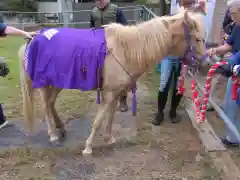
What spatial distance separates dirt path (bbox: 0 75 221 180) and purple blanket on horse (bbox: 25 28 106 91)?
81 centimetres

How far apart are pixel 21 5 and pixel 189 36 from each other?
17449 mm

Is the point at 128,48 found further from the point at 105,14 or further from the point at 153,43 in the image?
the point at 105,14

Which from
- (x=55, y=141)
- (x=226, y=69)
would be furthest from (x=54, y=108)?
(x=226, y=69)

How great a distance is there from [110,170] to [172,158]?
0.74 metres

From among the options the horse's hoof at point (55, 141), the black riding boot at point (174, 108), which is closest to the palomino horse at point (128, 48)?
the horse's hoof at point (55, 141)

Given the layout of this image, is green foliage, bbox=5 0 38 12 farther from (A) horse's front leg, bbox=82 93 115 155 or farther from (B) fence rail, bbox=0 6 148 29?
(A) horse's front leg, bbox=82 93 115 155

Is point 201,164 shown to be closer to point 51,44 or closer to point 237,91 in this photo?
point 237,91

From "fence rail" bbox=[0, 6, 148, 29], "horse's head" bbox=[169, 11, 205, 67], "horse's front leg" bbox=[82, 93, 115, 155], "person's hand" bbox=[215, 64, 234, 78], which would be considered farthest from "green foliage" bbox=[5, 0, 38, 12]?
"person's hand" bbox=[215, 64, 234, 78]

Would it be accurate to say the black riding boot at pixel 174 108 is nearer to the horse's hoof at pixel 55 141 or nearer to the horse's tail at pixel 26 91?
the horse's hoof at pixel 55 141

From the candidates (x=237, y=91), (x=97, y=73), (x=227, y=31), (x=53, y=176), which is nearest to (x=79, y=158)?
(x=53, y=176)

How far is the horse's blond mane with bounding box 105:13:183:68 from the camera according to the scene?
3.12 m

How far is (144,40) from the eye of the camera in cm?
316

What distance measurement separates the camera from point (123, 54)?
3193 millimetres

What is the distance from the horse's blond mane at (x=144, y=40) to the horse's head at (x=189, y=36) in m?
0.07
